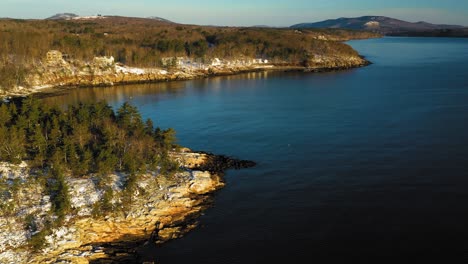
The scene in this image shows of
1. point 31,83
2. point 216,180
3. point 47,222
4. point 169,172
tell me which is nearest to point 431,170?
point 216,180

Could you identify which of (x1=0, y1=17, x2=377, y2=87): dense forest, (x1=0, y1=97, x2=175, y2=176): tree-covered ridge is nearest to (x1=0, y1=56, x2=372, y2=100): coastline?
(x1=0, y1=17, x2=377, y2=87): dense forest

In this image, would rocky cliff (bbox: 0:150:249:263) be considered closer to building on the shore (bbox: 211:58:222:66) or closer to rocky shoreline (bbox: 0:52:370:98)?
rocky shoreline (bbox: 0:52:370:98)

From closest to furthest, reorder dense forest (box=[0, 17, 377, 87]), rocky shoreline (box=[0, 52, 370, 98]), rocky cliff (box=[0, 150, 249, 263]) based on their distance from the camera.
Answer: rocky cliff (box=[0, 150, 249, 263]), rocky shoreline (box=[0, 52, 370, 98]), dense forest (box=[0, 17, 377, 87])

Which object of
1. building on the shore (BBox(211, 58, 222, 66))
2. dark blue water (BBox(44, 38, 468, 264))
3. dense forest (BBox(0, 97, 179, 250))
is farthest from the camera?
building on the shore (BBox(211, 58, 222, 66))

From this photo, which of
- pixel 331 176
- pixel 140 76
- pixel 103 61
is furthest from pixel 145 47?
pixel 331 176

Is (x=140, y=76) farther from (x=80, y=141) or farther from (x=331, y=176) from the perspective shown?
(x=331, y=176)

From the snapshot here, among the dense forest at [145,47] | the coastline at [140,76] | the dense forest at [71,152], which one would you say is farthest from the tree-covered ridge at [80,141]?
the dense forest at [145,47]
